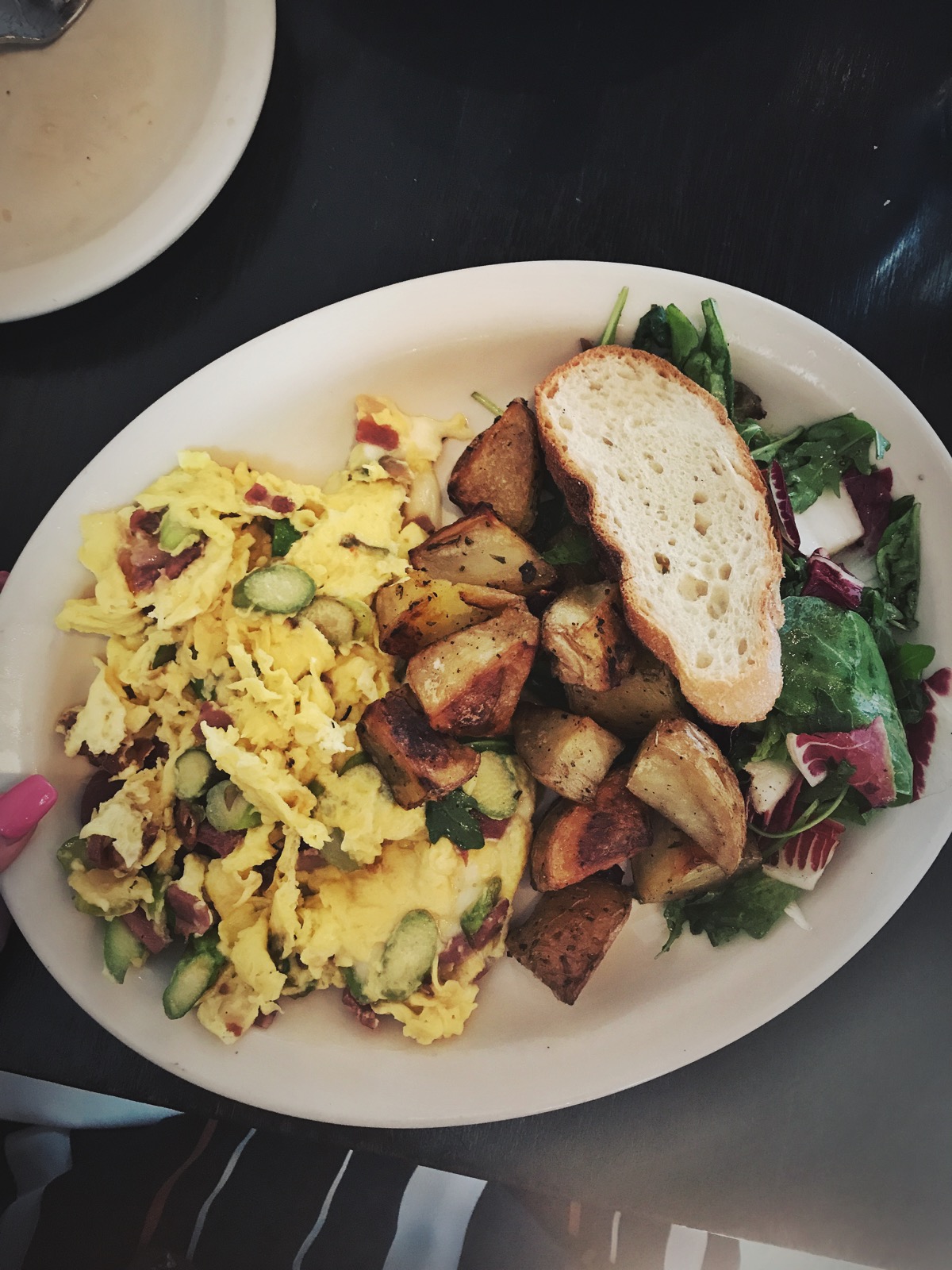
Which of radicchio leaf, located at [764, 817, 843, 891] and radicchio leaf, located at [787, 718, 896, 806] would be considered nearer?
radicchio leaf, located at [787, 718, 896, 806]

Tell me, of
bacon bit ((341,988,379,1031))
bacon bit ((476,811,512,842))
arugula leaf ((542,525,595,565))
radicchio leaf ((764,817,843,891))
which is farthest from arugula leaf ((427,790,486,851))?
radicchio leaf ((764,817,843,891))

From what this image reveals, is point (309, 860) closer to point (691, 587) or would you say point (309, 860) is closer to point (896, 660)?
point (691, 587)

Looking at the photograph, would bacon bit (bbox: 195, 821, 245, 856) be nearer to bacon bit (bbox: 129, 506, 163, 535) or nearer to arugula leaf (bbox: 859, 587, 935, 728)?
bacon bit (bbox: 129, 506, 163, 535)

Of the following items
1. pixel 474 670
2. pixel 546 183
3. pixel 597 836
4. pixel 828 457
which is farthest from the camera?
pixel 546 183

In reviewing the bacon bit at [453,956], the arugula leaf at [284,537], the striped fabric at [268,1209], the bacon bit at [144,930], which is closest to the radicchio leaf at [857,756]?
the bacon bit at [453,956]

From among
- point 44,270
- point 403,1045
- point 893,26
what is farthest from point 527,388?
point 403,1045

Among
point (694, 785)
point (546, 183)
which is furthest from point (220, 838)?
point (546, 183)
